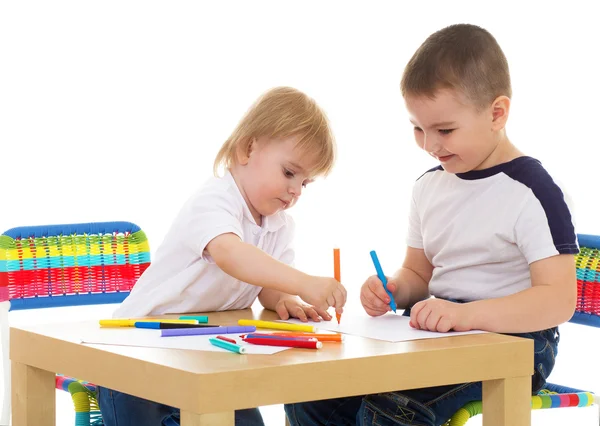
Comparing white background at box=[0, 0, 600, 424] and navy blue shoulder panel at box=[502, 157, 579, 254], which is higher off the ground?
white background at box=[0, 0, 600, 424]

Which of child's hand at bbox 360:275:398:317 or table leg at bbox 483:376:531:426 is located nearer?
table leg at bbox 483:376:531:426

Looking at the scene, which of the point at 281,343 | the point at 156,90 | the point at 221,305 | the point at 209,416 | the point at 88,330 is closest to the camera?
the point at 209,416

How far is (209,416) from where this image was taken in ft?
3.34

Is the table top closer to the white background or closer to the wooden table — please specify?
the wooden table

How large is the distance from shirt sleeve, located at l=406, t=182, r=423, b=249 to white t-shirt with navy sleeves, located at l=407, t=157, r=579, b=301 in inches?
1.2

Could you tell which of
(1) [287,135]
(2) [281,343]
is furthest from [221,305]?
(2) [281,343]

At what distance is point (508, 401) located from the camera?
127 centimetres

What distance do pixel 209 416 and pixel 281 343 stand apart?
0.21 metres

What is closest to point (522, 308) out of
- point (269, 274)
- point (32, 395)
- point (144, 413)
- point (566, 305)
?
point (566, 305)

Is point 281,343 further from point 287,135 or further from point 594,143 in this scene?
point 594,143

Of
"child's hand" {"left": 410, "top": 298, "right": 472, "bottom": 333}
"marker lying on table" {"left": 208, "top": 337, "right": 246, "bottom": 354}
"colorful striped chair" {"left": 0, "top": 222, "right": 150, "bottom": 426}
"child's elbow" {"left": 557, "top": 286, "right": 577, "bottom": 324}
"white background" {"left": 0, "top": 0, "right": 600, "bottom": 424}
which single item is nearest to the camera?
"marker lying on table" {"left": 208, "top": 337, "right": 246, "bottom": 354}

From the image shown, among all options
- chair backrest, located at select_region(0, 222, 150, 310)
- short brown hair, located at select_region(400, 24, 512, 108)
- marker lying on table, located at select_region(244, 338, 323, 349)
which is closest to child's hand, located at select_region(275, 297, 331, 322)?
marker lying on table, located at select_region(244, 338, 323, 349)

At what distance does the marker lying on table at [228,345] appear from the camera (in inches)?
45.1

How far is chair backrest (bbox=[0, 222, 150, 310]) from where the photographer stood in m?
2.01
